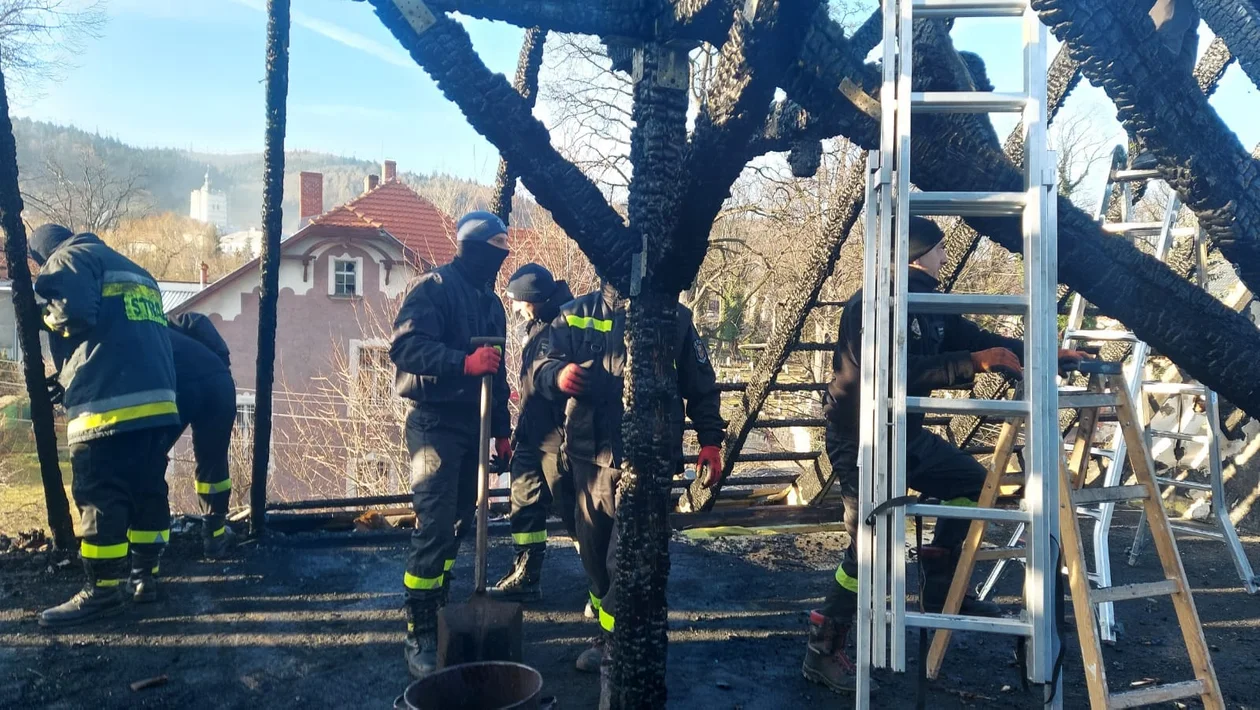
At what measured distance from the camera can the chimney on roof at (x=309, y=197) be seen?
926 inches

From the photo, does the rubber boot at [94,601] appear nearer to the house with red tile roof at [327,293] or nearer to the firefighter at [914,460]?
the firefighter at [914,460]

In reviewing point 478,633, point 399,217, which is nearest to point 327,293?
point 399,217

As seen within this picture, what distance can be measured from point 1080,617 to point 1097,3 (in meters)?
2.09

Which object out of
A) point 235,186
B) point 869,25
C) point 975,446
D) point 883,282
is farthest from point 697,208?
point 235,186

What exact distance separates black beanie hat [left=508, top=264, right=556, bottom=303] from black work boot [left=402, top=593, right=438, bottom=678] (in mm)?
1649

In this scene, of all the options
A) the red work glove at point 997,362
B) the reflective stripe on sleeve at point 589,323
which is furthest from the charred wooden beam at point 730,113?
the red work glove at point 997,362

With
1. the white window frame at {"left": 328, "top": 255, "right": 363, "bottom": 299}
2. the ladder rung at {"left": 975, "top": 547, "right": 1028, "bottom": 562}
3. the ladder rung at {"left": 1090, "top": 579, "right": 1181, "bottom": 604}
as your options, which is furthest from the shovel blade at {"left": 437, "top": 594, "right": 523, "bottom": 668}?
the white window frame at {"left": 328, "top": 255, "right": 363, "bottom": 299}

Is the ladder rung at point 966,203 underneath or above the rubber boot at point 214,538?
above

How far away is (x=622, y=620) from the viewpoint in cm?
292

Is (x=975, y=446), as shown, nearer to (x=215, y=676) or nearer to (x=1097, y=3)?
(x=1097, y=3)

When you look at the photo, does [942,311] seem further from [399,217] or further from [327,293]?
[327,293]

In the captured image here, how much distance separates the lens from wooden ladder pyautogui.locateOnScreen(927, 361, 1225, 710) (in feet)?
9.58

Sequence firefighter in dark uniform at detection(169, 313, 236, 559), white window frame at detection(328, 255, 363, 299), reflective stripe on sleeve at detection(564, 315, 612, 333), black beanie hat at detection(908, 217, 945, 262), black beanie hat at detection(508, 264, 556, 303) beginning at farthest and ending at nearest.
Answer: white window frame at detection(328, 255, 363, 299) → firefighter in dark uniform at detection(169, 313, 236, 559) → black beanie hat at detection(508, 264, 556, 303) → reflective stripe on sleeve at detection(564, 315, 612, 333) → black beanie hat at detection(908, 217, 945, 262)

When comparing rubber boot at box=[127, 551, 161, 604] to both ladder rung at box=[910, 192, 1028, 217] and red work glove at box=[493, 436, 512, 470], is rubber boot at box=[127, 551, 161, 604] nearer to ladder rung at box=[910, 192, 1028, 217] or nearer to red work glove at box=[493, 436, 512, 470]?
red work glove at box=[493, 436, 512, 470]
